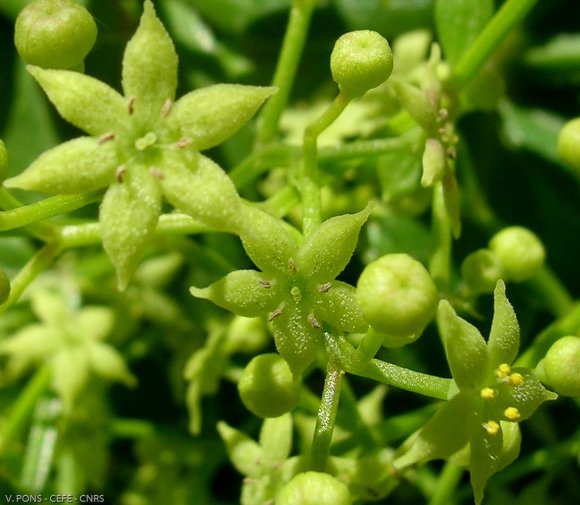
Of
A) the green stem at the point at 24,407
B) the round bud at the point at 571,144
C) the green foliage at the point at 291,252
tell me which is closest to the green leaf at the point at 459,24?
the green foliage at the point at 291,252

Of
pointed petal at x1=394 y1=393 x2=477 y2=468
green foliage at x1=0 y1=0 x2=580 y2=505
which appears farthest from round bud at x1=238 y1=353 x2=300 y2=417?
pointed petal at x1=394 y1=393 x2=477 y2=468

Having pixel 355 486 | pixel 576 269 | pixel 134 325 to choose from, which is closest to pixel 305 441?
pixel 355 486

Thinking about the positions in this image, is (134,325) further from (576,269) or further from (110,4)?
(576,269)

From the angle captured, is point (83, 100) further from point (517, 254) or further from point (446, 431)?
point (517, 254)

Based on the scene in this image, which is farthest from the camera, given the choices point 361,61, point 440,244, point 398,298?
point 440,244

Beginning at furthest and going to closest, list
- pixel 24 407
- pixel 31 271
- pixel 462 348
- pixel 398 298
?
pixel 24 407, pixel 31 271, pixel 462 348, pixel 398 298

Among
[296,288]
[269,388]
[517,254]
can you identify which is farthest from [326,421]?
[517,254]

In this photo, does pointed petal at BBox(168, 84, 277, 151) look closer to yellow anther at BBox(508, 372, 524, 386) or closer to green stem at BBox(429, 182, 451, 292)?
green stem at BBox(429, 182, 451, 292)
